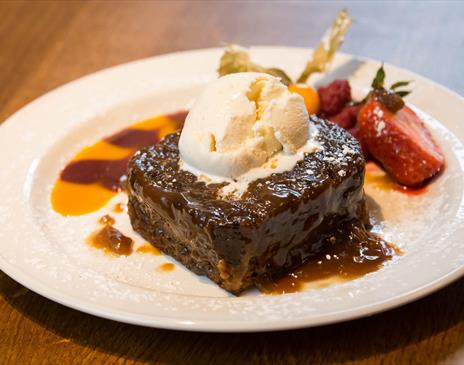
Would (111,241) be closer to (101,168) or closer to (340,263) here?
(101,168)

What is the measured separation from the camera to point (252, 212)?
6.54 ft

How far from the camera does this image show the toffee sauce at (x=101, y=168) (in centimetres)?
270

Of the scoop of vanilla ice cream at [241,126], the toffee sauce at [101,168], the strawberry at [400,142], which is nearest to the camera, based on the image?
the scoop of vanilla ice cream at [241,126]

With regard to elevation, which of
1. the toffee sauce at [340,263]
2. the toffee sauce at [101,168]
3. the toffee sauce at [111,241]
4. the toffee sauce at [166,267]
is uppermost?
the toffee sauce at [340,263]

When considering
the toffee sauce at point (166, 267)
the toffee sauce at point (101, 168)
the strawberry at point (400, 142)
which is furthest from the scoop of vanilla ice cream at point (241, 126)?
the toffee sauce at point (101, 168)

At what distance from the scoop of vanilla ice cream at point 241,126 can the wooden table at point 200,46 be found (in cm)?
63

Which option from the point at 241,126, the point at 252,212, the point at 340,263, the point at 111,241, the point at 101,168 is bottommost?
the point at 101,168

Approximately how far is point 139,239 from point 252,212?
65 cm

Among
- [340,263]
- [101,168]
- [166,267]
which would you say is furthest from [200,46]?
[340,263]

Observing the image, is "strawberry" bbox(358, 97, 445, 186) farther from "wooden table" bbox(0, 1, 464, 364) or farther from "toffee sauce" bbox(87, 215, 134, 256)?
"toffee sauce" bbox(87, 215, 134, 256)

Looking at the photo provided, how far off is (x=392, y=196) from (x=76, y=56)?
7.89 feet

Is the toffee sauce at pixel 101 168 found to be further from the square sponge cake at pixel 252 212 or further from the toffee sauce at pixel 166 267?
the toffee sauce at pixel 166 267

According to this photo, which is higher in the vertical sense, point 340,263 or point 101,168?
point 340,263

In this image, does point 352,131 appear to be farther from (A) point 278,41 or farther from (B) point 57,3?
(B) point 57,3
